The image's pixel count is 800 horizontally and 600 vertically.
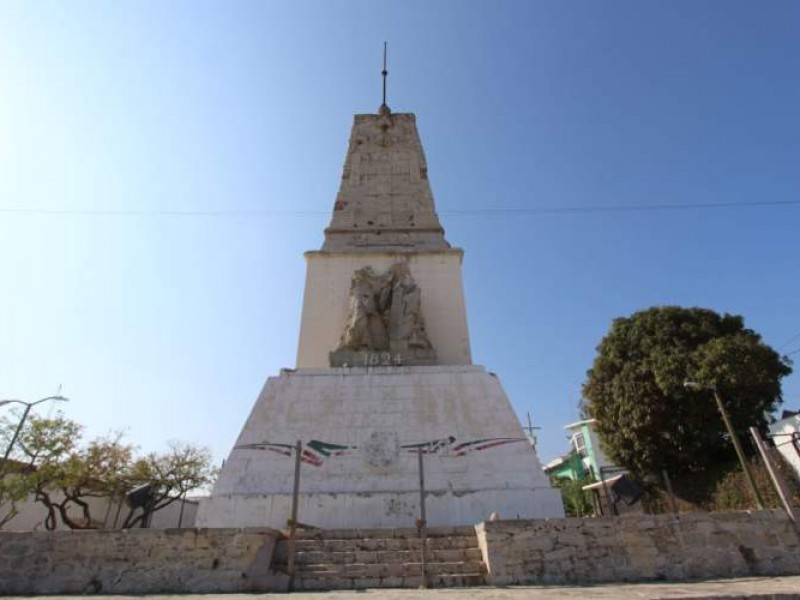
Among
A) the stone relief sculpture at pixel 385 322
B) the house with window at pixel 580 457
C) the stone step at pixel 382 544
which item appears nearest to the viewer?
the stone step at pixel 382 544

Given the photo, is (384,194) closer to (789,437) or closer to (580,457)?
(789,437)

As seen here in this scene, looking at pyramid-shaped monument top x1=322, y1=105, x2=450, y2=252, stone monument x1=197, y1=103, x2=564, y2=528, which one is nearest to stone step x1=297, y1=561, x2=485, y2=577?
stone monument x1=197, y1=103, x2=564, y2=528

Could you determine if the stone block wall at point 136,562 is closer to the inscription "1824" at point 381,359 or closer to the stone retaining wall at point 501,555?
the stone retaining wall at point 501,555

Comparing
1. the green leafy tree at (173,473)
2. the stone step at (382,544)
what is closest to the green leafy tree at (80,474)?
the green leafy tree at (173,473)

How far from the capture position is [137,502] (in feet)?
58.0

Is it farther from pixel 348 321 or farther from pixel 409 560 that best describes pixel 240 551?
pixel 348 321

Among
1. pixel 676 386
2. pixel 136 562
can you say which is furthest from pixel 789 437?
Result: pixel 136 562

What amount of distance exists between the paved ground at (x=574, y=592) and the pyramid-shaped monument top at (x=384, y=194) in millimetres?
12172

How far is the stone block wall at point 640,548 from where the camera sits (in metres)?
6.56

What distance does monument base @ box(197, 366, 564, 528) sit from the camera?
31.6 ft

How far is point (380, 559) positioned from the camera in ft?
23.4

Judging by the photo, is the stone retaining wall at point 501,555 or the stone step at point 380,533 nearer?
the stone retaining wall at point 501,555

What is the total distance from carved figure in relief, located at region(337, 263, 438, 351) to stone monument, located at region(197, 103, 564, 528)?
37 millimetres

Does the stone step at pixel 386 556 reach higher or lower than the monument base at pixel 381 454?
lower
